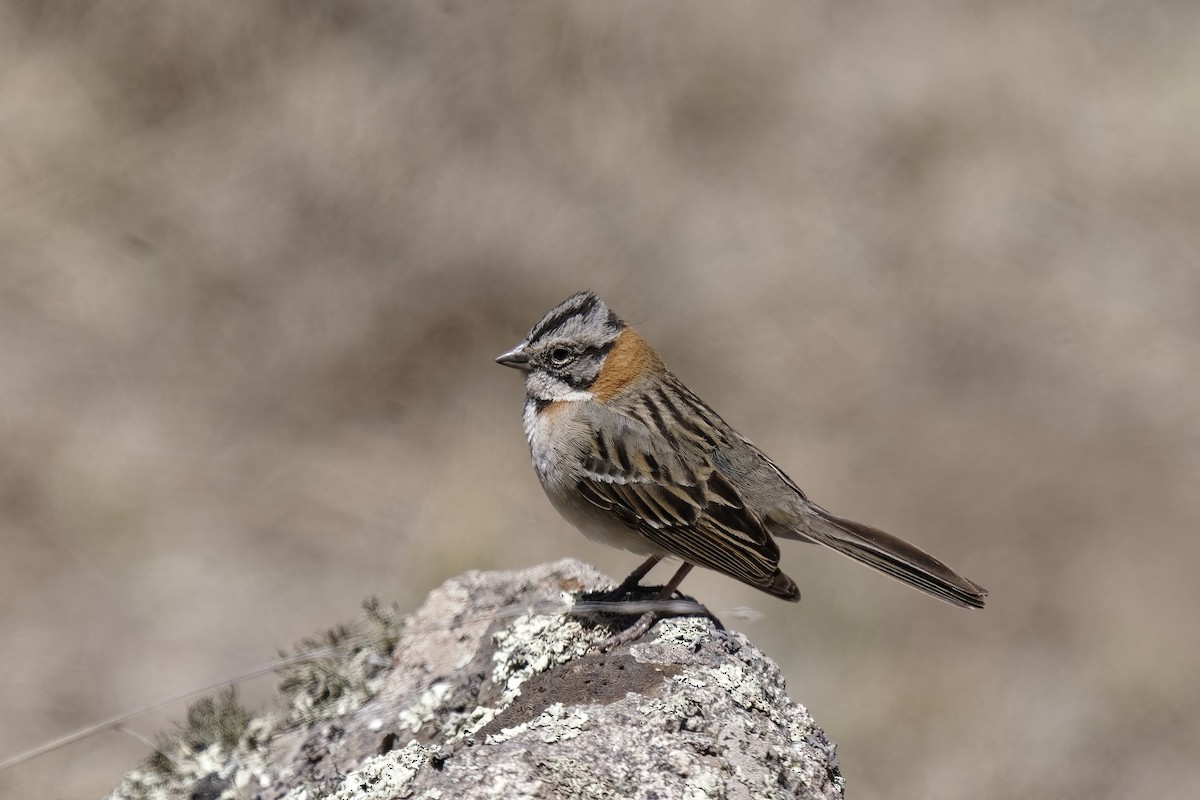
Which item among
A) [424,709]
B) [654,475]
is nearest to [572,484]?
[654,475]

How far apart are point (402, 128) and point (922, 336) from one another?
15.1ft

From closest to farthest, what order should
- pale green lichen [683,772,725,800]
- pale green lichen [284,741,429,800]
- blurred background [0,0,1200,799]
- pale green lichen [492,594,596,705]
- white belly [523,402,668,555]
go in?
pale green lichen [683,772,725,800], pale green lichen [284,741,429,800], pale green lichen [492,594,596,705], white belly [523,402,668,555], blurred background [0,0,1200,799]

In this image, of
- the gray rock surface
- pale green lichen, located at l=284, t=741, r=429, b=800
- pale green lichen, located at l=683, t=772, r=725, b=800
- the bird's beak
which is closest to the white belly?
the gray rock surface

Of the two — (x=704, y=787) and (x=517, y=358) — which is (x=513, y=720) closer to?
(x=704, y=787)

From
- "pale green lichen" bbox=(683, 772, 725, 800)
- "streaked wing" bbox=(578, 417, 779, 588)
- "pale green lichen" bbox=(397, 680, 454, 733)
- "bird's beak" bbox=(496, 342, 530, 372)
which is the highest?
"bird's beak" bbox=(496, 342, 530, 372)

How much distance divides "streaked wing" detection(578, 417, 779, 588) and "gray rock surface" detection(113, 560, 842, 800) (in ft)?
Result: 0.98

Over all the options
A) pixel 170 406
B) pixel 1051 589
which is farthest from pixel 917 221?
pixel 170 406

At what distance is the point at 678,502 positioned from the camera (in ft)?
17.8

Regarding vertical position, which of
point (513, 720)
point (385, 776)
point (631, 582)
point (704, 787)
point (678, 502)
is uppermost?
point (678, 502)

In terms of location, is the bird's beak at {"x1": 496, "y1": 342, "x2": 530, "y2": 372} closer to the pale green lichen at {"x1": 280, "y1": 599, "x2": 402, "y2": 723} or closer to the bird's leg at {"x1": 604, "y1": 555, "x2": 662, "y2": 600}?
the bird's leg at {"x1": 604, "y1": 555, "x2": 662, "y2": 600}

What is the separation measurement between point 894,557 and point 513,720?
211cm

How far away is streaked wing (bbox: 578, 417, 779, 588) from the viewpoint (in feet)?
17.3

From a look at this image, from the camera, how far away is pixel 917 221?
12000mm

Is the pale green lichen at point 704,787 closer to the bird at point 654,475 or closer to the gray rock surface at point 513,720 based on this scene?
the gray rock surface at point 513,720
